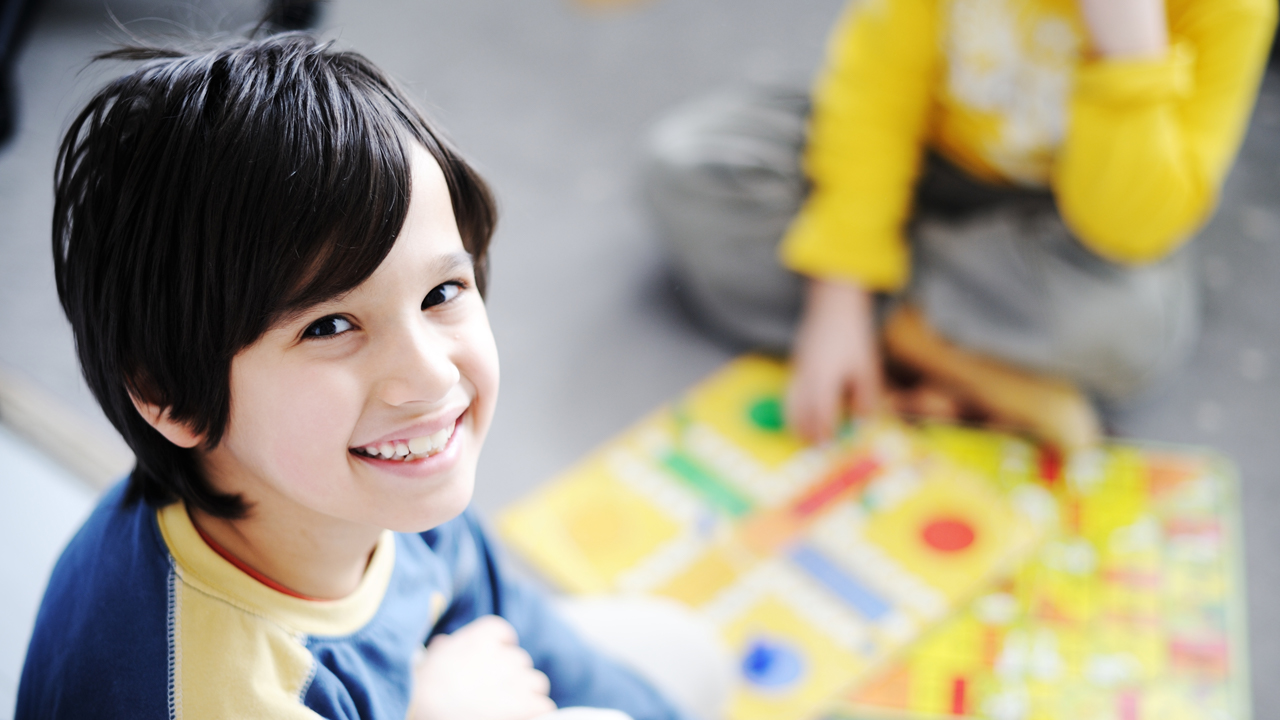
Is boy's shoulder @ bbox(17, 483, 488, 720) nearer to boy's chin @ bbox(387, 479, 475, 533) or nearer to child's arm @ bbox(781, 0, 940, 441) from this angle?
boy's chin @ bbox(387, 479, 475, 533)

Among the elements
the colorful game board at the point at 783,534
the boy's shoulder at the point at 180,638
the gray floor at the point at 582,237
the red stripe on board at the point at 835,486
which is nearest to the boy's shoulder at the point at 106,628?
the boy's shoulder at the point at 180,638

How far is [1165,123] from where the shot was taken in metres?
0.97

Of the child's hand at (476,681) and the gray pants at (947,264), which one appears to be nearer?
the child's hand at (476,681)

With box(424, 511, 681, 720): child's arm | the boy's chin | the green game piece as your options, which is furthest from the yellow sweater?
the boy's chin

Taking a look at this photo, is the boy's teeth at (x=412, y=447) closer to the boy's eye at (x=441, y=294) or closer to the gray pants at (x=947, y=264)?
the boy's eye at (x=441, y=294)

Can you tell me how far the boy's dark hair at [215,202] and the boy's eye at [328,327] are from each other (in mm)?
15

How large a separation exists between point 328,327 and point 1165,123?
831mm

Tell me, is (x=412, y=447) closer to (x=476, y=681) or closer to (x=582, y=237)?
(x=476, y=681)

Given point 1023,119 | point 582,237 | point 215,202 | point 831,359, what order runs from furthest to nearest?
point 582,237
point 831,359
point 1023,119
point 215,202

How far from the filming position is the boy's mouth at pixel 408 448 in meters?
0.47

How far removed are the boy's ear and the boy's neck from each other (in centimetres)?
4

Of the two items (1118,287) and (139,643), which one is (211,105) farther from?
(1118,287)

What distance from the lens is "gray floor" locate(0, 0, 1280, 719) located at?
0.99m

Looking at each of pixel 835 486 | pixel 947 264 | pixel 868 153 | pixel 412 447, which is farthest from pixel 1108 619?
pixel 412 447
